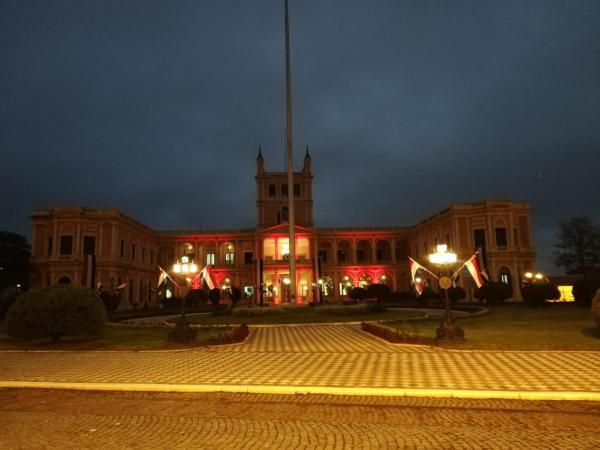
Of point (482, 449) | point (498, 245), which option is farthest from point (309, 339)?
point (498, 245)

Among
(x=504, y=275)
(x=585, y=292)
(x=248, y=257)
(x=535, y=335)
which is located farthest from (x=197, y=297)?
(x=535, y=335)

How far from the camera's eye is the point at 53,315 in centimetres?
1455

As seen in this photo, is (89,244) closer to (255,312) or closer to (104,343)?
(255,312)

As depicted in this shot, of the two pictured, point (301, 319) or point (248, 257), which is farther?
point (248, 257)

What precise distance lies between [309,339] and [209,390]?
828 cm

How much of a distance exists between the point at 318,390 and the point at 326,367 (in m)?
2.13

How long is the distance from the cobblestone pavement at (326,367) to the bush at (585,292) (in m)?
19.4

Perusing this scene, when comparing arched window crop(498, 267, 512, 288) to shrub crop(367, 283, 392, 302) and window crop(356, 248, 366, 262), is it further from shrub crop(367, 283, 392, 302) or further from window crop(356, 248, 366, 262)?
window crop(356, 248, 366, 262)

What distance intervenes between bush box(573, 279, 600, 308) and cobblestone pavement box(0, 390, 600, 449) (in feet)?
80.3

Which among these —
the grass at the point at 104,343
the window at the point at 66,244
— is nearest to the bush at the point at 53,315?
the grass at the point at 104,343

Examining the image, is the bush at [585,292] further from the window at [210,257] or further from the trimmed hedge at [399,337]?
the window at [210,257]

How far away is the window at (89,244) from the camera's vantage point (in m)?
46.5

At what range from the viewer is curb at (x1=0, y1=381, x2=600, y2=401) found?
277 inches

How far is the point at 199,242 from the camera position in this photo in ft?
216
